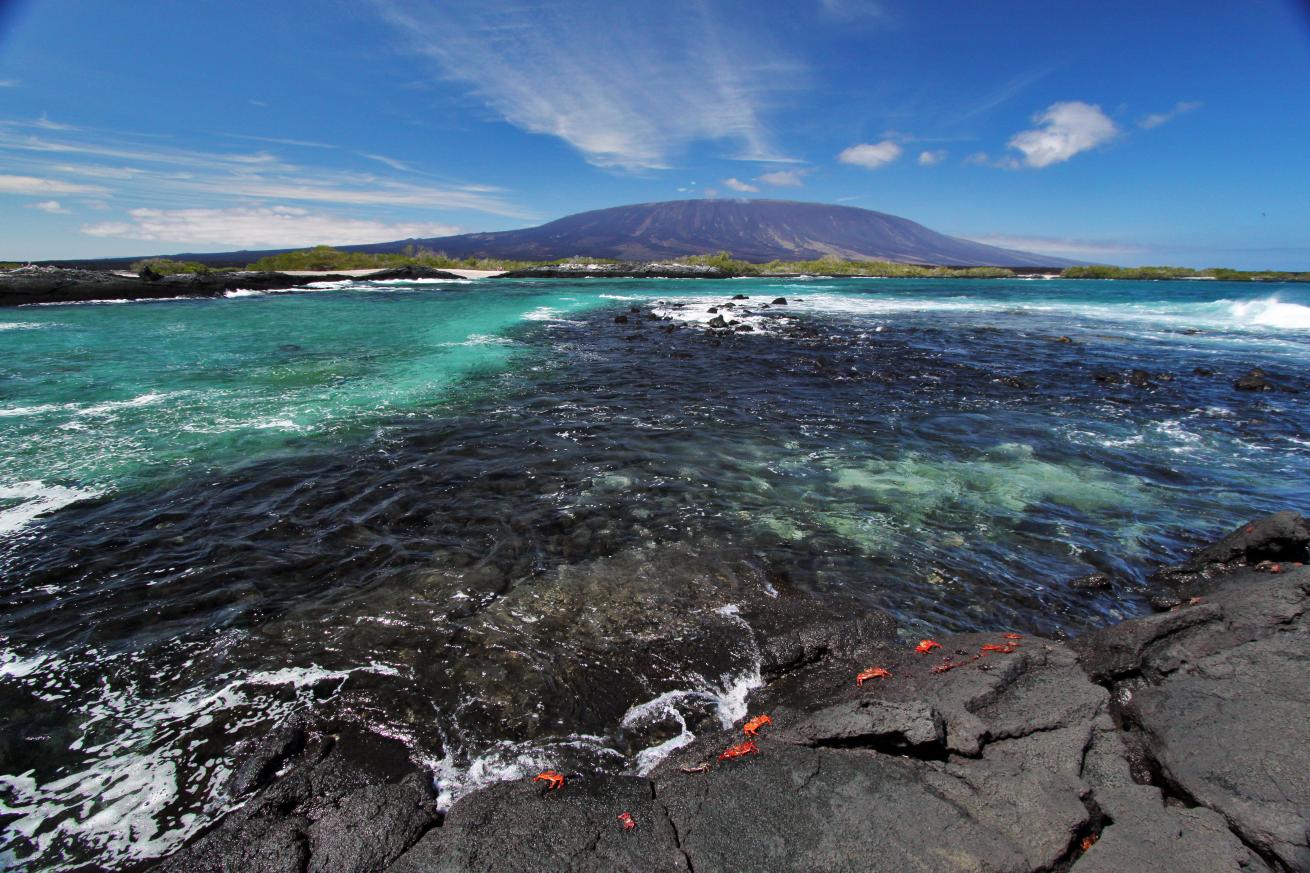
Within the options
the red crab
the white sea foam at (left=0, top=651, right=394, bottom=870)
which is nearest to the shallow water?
the white sea foam at (left=0, top=651, right=394, bottom=870)

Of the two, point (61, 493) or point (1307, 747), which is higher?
point (1307, 747)

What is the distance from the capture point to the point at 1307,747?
10.8 ft

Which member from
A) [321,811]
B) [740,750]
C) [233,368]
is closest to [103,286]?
[233,368]

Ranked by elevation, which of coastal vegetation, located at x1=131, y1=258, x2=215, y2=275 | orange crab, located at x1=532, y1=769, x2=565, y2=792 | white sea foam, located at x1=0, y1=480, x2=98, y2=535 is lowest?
white sea foam, located at x1=0, y1=480, x2=98, y2=535

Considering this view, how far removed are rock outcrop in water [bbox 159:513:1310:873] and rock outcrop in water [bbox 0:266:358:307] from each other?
5707cm

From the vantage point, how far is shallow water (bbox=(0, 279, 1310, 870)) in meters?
4.24

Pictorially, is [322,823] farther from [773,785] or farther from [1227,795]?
[1227,795]

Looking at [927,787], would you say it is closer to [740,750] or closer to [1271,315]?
[740,750]

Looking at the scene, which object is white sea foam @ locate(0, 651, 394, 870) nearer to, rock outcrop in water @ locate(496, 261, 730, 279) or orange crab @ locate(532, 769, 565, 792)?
orange crab @ locate(532, 769, 565, 792)

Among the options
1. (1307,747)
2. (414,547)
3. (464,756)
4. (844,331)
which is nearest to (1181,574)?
(1307,747)

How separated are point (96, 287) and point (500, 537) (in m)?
57.3

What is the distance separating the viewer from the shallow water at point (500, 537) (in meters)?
4.24

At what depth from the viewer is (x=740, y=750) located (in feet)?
12.3

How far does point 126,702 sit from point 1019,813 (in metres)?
6.69
